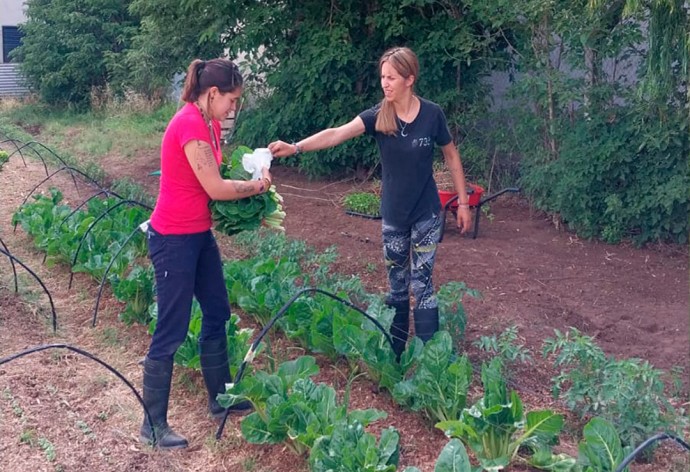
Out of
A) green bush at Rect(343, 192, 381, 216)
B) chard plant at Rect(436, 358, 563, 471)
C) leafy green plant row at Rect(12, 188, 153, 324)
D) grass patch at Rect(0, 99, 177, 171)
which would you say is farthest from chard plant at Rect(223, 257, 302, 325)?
grass patch at Rect(0, 99, 177, 171)

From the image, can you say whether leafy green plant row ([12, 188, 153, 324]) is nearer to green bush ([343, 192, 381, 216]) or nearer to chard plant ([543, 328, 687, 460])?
green bush ([343, 192, 381, 216])

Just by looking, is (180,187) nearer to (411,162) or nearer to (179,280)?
(179,280)

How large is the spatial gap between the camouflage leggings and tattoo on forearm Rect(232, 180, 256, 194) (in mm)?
965

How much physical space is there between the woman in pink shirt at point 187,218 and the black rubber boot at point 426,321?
1.10 metres

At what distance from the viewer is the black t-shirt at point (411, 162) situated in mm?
4438

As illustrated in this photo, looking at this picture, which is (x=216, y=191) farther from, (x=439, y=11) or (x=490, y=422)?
(x=439, y=11)

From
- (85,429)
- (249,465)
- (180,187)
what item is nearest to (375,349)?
(249,465)

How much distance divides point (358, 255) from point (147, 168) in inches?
231

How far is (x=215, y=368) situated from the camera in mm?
4293

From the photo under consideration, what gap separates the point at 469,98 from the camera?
9.71 meters

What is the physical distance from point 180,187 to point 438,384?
153 cm

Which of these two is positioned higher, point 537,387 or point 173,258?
point 173,258

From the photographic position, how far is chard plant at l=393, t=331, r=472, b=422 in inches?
159

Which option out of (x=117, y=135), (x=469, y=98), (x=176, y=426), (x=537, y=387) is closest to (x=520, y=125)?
(x=469, y=98)
